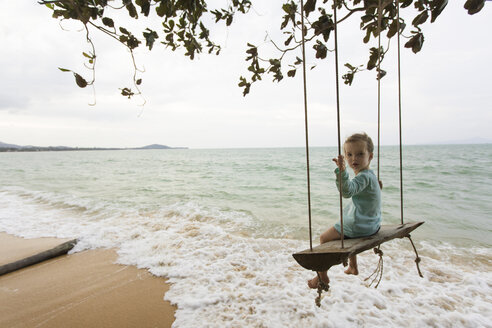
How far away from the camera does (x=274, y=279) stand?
3.86 m

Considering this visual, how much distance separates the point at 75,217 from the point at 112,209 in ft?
3.74

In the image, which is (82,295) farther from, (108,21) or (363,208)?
(363,208)

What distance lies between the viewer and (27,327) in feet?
9.46

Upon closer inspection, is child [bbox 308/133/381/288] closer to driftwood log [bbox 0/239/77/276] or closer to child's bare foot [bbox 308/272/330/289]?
child's bare foot [bbox 308/272/330/289]

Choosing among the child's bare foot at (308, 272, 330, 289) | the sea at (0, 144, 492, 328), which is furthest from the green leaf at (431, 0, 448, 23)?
the sea at (0, 144, 492, 328)

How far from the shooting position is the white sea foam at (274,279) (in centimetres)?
302

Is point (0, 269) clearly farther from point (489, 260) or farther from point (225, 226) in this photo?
point (489, 260)

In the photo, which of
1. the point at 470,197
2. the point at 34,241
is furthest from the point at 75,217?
the point at 470,197

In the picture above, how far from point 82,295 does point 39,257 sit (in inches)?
74.8

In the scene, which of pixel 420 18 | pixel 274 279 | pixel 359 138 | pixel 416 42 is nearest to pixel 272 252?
pixel 274 279

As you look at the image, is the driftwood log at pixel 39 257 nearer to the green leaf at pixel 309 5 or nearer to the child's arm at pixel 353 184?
the child's arm at pixel 353 184

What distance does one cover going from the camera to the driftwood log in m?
4.17

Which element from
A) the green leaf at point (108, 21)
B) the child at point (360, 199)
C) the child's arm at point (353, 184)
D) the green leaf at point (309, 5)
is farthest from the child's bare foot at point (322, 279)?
the green leaf at point (108, 21)

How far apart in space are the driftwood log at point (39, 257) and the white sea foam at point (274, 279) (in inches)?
9.4
